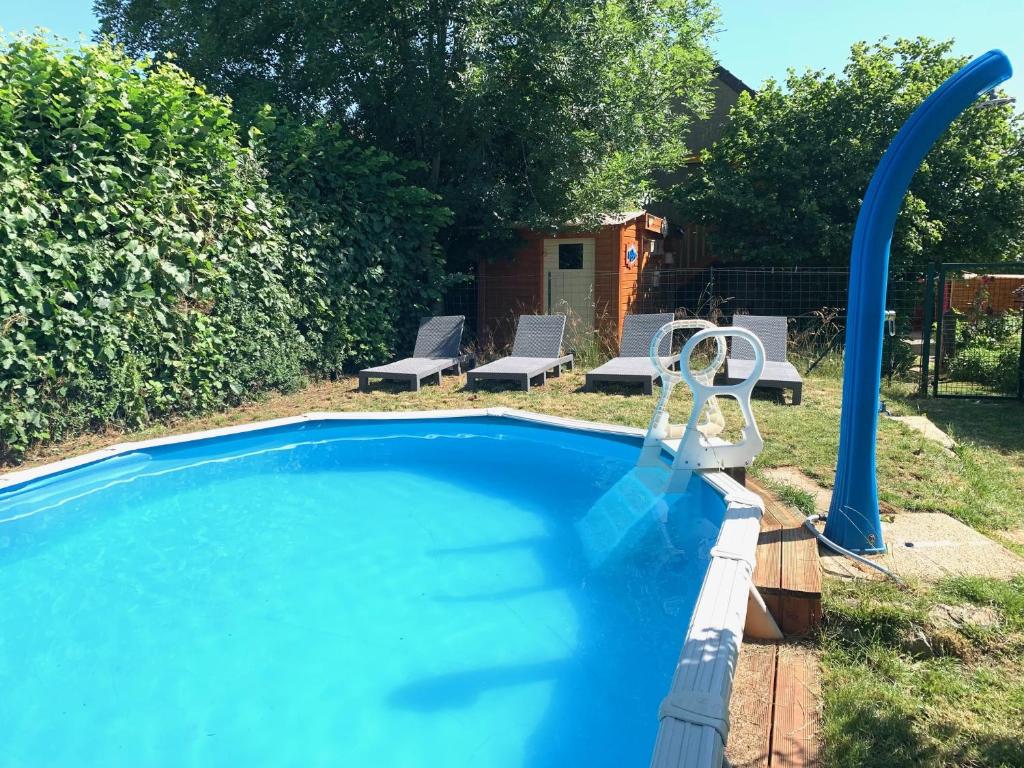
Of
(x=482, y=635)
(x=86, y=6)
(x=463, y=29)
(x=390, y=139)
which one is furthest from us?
(x=86, y=6)

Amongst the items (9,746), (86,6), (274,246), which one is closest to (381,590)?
(9,746)

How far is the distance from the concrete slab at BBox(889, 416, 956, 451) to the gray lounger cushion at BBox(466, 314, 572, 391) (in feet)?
13.8

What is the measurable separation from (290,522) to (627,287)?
28.3ft

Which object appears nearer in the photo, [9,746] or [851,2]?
[9,746]

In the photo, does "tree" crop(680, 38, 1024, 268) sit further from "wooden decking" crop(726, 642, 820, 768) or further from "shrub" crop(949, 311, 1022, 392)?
"wooden decking" crop(726, 642, 820, 768)

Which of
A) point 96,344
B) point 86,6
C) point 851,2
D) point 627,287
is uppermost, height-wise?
point 86,6

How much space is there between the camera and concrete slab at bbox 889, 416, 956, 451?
603 cm

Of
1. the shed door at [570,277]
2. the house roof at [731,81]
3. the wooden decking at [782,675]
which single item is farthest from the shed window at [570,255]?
the wooden decking at [782,675]

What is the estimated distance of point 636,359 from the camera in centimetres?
948

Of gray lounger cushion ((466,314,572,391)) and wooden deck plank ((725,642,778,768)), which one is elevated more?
gray lounger cushion ((466,314,572,391))

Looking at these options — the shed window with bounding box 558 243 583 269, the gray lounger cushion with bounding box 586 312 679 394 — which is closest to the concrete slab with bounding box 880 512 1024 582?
the gray lounger cushion with bounding box 586 312 679 394

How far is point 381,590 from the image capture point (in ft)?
14.5

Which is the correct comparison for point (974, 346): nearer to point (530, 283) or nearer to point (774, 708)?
point (530, 283)

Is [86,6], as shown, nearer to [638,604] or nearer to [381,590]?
[381,590]
